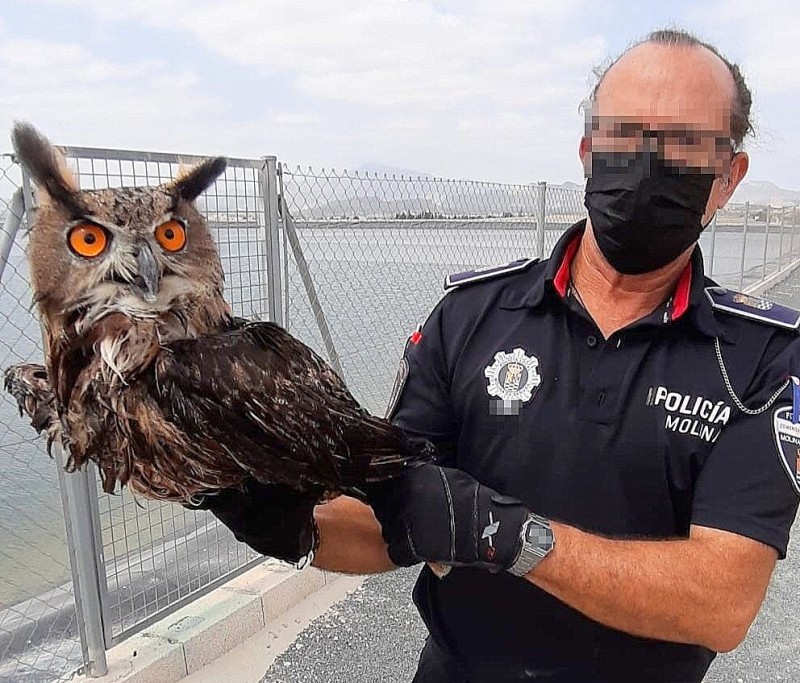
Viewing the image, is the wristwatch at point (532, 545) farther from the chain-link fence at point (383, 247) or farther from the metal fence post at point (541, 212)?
the metal fence post at point (541, 212)

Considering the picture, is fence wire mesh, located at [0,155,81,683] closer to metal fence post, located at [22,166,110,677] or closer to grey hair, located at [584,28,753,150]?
metal fence post, located at [22,166,110,677]

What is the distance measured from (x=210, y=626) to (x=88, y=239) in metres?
2.36

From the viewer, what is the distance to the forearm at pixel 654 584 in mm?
1330

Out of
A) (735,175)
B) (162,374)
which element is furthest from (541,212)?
(162,374)

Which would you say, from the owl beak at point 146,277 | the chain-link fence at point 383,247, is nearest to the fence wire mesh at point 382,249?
the chain-link fence at point 383,247

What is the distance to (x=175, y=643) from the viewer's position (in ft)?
10.3

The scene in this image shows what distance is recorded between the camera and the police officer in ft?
4.47

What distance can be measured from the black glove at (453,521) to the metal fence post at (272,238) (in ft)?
7.04

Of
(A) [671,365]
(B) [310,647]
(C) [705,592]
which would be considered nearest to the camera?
(C) [705,592]

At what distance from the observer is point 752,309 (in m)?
1.59

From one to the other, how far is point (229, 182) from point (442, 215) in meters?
1.89

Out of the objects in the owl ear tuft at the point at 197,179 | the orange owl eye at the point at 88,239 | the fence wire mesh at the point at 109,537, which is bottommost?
the fence wire mesh at the point at 109,537

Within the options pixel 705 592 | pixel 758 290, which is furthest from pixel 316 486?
pixel 758 290

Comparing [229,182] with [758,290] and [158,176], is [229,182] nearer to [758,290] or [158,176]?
[158,176]
